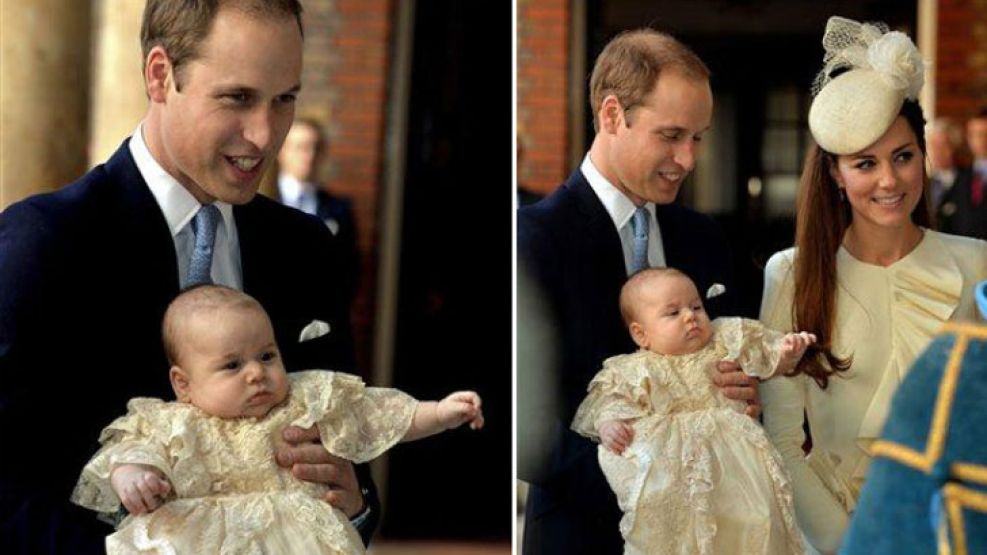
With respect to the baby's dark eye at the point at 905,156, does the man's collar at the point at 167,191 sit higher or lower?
lower

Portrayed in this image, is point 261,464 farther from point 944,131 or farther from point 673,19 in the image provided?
point 944,131

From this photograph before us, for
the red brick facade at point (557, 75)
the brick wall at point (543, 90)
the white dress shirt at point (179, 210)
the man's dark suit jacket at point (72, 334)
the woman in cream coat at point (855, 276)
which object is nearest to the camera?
the man's dark suit jacket at point (72, 334)

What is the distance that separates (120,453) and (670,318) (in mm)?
988

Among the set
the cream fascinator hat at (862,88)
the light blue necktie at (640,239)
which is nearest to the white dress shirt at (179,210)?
the light blue necktie at (640,239)

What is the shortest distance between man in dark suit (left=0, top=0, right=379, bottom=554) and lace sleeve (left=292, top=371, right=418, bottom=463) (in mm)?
31

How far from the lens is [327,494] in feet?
7.64

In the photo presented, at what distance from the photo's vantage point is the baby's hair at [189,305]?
7.39 ft

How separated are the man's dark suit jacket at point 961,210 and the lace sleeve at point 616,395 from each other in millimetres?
634

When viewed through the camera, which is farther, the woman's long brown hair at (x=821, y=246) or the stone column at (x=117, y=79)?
the woman's long brown hair at (x=821, y=246)

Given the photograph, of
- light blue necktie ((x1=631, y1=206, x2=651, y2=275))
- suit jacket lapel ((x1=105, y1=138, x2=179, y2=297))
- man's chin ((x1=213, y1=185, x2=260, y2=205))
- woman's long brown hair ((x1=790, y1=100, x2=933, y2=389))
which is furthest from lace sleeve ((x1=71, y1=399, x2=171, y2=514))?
woman's long brown hair ((x1=790, y1=100, x2=933, y2=389))

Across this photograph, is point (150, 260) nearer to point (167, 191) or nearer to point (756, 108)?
point (167, 191)

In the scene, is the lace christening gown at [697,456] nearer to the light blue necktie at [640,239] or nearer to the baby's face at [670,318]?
the baby's face at [670,318]

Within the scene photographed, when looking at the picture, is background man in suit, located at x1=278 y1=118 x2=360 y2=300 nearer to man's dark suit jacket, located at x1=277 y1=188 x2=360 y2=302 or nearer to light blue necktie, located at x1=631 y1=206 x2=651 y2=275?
man's dark suit jacket, located at x1=277 y1=188 x2=360 y2=302

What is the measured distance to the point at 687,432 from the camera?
2.64 m
